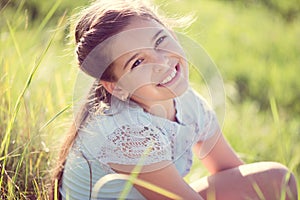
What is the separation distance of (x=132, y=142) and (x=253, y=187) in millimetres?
504

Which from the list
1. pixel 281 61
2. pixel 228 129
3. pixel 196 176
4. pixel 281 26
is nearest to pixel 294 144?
pixel 228 129

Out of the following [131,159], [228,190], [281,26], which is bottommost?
[281,26]

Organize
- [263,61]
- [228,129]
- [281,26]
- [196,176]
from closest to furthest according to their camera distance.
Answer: [196,176]
[228,129]
[263,61]
[281,26]

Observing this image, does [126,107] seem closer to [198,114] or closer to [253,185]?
[198,114]

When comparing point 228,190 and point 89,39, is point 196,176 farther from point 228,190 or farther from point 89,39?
point 89,39

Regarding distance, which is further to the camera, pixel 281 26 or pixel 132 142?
pixel 281 26

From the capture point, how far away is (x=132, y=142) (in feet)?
6.03

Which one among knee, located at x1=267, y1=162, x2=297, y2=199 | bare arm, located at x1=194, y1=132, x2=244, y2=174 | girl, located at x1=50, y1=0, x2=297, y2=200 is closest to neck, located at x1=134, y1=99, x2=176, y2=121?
girl, located at x1=50, y1=0, x2=297, y2=200

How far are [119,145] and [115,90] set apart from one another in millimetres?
168

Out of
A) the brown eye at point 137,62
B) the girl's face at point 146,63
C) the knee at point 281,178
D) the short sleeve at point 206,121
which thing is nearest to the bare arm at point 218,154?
the short sleeve at point 206,121

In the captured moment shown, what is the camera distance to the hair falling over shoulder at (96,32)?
187 cm

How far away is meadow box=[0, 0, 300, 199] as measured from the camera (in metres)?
2.10

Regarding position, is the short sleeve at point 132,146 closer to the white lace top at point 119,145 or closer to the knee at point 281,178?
the white lace top at point 119,145

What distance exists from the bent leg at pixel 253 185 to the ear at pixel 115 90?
0.44m
